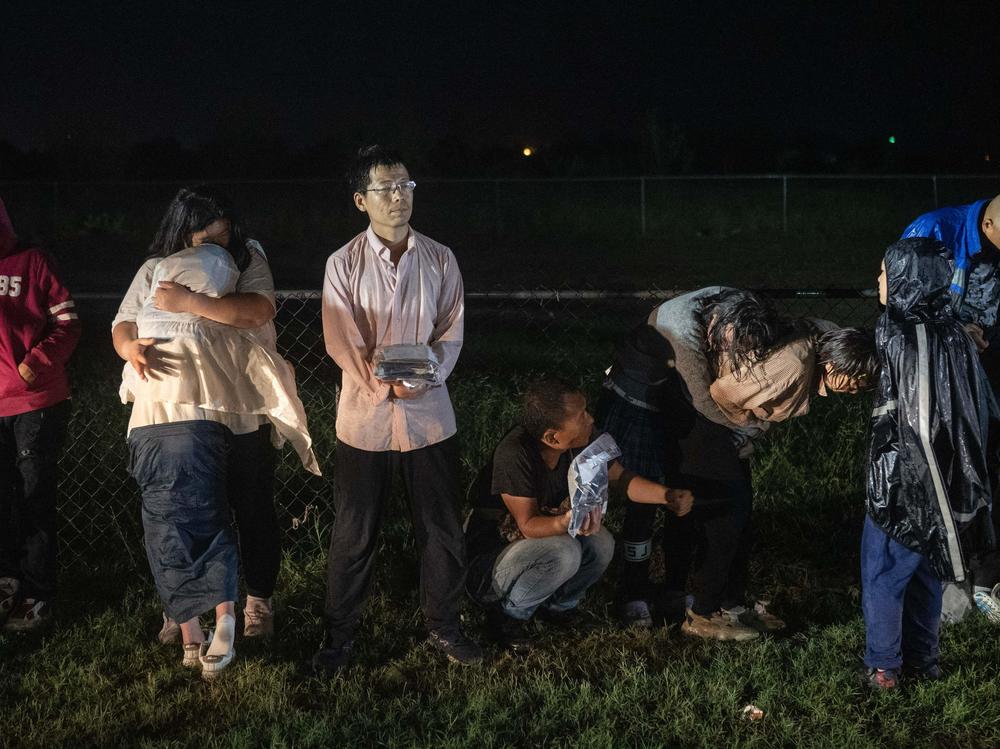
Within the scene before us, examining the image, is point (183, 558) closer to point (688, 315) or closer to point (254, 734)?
point (254, 734)

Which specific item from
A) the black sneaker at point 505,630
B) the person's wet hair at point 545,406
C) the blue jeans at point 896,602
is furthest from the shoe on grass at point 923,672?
the person's wet hair at point 545,406

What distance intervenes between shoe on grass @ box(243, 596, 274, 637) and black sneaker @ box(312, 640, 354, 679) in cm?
31

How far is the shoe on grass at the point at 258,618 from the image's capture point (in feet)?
13.2

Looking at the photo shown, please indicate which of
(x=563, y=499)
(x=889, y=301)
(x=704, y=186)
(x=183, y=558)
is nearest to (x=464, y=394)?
(x=563, y=499)

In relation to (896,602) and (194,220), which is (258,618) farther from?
(896,602)

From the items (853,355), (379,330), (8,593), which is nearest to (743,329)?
(853,355)

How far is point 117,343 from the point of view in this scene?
3.63 metres

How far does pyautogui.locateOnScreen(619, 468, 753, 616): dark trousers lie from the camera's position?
12.7ft

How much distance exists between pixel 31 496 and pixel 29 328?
0.66 meters

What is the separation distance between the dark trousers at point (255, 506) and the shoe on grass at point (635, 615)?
138cm

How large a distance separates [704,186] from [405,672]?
23.2 metres

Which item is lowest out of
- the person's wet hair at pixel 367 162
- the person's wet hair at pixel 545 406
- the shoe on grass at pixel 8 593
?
the shoe on grass at pixel 8 593

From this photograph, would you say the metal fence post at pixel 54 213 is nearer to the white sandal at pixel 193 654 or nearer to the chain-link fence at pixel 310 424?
the chain-link fence at pixel 310 424

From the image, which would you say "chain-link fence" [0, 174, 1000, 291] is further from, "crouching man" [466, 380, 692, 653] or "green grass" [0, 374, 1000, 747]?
"crouching man" [466, 380, 692, 653]
